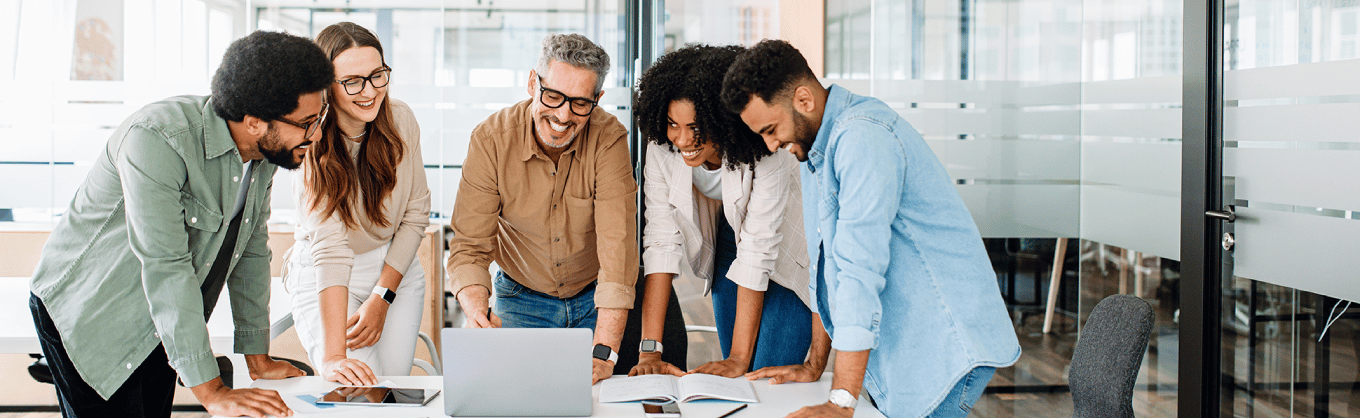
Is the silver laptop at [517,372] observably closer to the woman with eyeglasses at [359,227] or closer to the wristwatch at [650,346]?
the woman with eyeglasses at [359,227]

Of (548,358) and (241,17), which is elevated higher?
(241,17)

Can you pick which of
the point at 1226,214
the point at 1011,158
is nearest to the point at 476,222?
the point at 1226,214

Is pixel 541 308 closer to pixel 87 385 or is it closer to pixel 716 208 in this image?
pixel 716 208

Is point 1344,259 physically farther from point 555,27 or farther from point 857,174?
point 555,27

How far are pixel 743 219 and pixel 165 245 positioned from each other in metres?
1.25

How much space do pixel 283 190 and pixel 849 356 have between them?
339 cm

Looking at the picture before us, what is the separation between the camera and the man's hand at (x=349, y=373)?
5.53 feet

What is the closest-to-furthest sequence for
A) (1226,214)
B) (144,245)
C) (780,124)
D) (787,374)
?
(144,245)
(780,124)
(787,374)
(1226,214)

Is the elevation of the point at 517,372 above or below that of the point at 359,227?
below

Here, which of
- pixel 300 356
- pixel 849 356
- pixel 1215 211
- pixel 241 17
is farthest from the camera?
pixel 241 17

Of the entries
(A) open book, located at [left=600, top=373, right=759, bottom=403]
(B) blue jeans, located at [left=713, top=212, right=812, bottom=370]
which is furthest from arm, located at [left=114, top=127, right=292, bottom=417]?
(B) blue jeans, located at [left=713, top=212, right=812, bottom=370]

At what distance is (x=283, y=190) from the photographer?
13.1 feet

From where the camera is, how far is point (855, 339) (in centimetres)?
145

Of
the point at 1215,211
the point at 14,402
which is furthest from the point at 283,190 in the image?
the point at 1215,211
